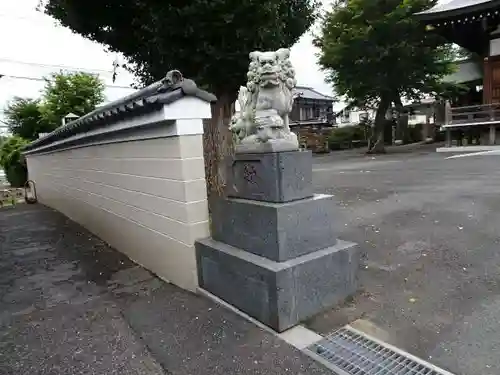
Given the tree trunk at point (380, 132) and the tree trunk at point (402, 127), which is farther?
the tree trunk at point (402, 127)

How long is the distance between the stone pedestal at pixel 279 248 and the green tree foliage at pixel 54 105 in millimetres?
18216

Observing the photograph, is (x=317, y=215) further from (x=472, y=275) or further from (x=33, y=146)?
(x=33, y=146)

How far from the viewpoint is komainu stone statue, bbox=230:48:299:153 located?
2.76 m

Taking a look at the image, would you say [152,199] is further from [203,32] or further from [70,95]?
[70,95]

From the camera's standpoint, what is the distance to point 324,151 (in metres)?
21.4

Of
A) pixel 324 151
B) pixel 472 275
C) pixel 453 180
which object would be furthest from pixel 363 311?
pixel 324 151

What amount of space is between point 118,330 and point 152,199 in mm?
1392

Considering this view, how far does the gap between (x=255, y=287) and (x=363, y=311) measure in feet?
2.83

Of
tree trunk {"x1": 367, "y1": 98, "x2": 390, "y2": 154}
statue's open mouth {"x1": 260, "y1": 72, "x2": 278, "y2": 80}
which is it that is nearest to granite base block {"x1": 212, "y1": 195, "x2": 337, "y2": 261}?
statue's open mouth {"x1": 260, "y1": 72, "x2": 278, "y2": 80}

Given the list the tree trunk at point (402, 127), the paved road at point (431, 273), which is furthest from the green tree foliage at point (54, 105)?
the tree trunk at point (402, 127)

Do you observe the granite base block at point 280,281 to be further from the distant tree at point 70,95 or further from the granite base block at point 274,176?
the distant tree at point 70,95

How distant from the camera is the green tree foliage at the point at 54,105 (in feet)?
61.0

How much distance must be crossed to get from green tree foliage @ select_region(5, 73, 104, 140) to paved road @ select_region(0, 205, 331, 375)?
1651cm

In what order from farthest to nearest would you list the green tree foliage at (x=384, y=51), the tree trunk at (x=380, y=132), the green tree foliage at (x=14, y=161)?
the tree trunk at (x=380, y=132), the green tree foliage at (x=14, y=161), the green tree foliage at (x=384, y=51)
